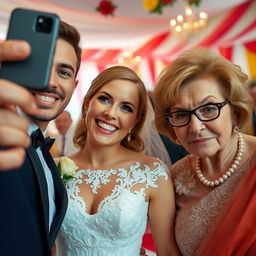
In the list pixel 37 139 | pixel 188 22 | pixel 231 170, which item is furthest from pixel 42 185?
pixel 188 22

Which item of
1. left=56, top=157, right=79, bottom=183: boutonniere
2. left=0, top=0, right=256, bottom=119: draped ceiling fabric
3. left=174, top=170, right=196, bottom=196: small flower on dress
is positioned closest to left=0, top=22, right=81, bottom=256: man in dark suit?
left=56, top=157, right=79, bottom=183: boutonniere

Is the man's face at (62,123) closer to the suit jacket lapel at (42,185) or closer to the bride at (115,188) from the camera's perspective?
the bride at (115,188)

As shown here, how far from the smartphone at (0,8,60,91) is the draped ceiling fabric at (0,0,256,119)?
422cm

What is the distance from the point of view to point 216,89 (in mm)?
1194

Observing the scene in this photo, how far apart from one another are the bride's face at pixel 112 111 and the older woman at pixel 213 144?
219 millimetres

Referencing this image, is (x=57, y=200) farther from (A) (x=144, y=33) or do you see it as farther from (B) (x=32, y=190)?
(A) (x=144, y=33)

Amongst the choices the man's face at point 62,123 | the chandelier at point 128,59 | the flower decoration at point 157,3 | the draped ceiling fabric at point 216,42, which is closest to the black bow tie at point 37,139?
the man's face at point 62,123

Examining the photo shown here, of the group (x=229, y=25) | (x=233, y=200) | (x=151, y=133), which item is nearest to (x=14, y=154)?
(x=233, y=200)

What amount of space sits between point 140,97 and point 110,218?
57 centimetres

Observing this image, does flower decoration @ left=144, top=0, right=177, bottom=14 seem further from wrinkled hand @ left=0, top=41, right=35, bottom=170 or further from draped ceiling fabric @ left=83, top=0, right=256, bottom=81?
wrinkled hand @ left=0, top=41, right=35, bottom=170

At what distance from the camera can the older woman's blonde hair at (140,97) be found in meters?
1.54

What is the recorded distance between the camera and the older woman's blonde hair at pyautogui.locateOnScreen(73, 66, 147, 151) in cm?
154

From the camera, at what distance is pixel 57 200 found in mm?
1045

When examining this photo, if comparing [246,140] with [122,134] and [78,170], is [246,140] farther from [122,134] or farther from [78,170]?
[78,170]
